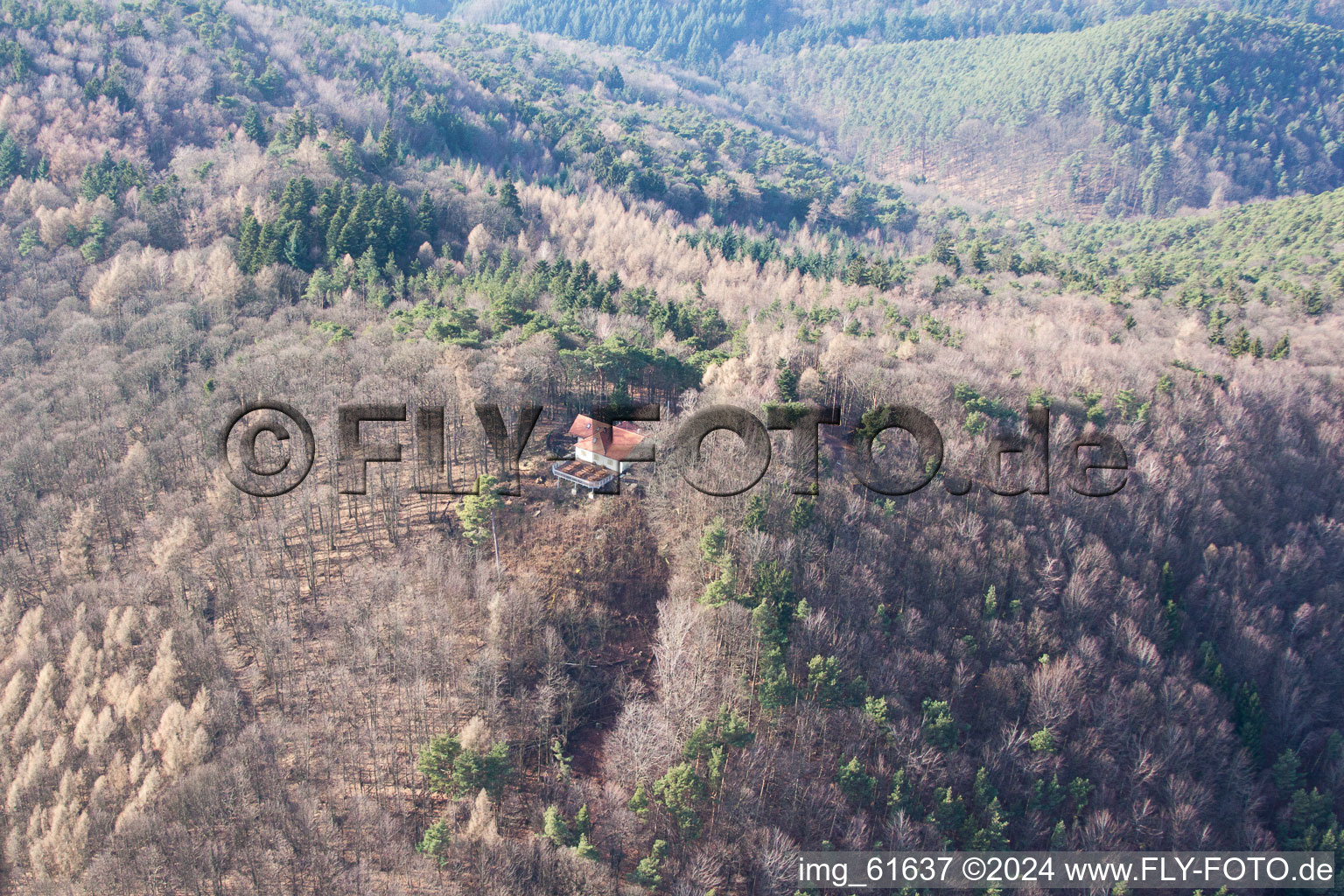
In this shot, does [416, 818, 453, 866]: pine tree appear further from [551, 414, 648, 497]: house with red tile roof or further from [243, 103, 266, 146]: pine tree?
[243, 103, 266, 146]: pine tree

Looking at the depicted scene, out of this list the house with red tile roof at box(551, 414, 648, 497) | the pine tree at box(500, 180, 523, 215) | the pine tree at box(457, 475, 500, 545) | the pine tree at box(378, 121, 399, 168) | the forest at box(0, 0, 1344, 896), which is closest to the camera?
the forest at box(0, 0, 1344, 896)

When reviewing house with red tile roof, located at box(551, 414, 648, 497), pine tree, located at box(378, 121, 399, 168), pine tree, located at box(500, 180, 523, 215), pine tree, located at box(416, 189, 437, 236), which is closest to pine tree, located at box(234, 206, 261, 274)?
pine tree, located at box(416, 189, 437, 236)

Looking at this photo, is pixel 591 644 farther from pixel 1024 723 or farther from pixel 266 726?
pixel 1024 723

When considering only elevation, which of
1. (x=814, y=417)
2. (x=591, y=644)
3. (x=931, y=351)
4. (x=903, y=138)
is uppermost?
(x=903, y=138)

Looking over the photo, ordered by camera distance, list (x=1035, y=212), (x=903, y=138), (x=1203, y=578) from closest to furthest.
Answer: (x=1203, y=578) → (x=1035, y=212) → (x=903, y=138)

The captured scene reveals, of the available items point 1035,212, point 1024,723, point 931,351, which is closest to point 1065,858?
point 1024,723

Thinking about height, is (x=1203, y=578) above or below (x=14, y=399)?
below

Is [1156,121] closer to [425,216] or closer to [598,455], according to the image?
[425,216]

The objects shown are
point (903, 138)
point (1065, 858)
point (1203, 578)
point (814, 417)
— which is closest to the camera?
point (1065, 858)

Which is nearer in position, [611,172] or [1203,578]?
[1203,578]
